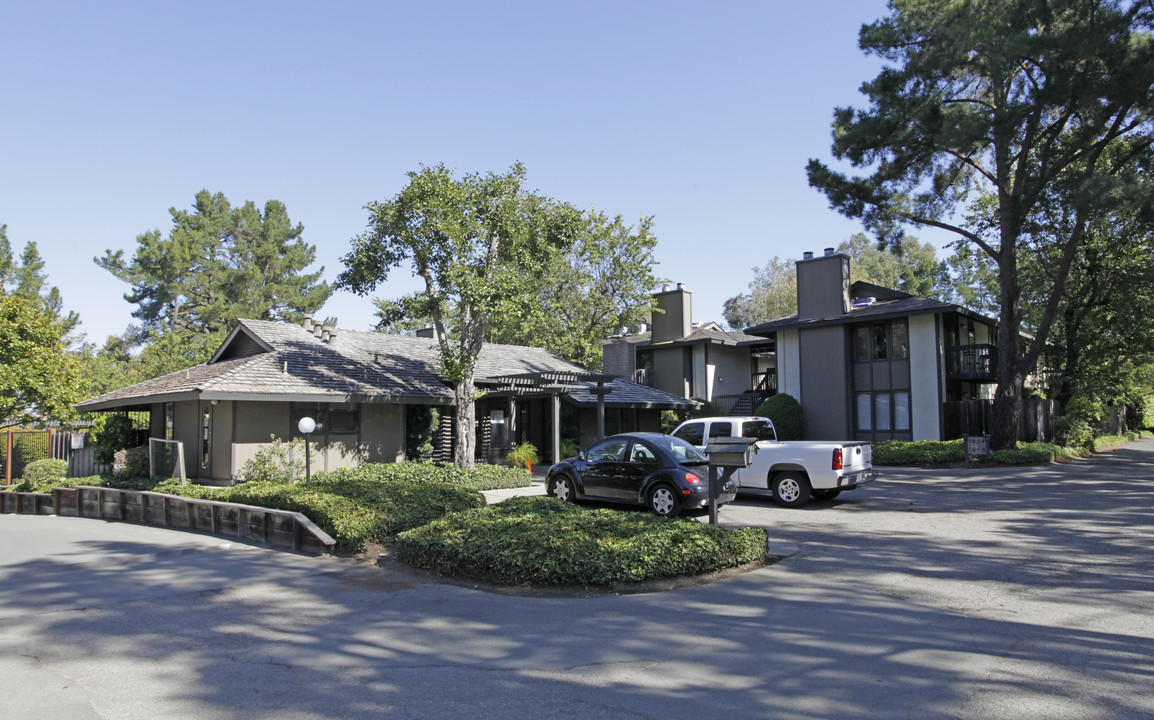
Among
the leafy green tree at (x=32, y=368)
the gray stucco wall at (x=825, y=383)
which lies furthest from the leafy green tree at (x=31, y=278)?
the gray stucco wall at (x=825, y=383)

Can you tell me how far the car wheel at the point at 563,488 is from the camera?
542 inches

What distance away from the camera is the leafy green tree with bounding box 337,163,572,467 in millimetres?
17734

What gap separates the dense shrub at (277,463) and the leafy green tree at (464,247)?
4.10 m

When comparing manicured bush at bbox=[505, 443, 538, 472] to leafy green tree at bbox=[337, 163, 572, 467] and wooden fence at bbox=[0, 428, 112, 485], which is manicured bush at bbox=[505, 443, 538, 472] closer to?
leafy green tree at bbox=[337, 163, 572, 467]

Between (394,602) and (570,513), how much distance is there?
3249 mm

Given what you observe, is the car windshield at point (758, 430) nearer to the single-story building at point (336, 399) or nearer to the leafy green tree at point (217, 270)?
the single-story building at point (336, 399)

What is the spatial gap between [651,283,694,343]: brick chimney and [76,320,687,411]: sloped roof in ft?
28.1

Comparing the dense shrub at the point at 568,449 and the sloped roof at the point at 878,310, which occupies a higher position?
the sloped roof at the point at 878,310

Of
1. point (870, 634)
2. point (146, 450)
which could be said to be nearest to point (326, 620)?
point (870, 634)

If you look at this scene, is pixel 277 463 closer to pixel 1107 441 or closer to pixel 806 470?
pixel 806 470

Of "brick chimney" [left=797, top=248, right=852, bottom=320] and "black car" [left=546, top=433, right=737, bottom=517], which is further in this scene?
"brick chimney" [left=797, top=248, right=852, bottom=320]

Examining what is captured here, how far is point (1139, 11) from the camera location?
19.6 m

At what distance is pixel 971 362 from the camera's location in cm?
2638

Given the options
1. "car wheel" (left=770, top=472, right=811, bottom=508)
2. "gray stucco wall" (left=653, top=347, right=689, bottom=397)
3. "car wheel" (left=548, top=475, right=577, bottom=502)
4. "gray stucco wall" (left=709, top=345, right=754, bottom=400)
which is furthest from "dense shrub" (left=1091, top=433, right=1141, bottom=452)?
"car wheel" (left=548, top=475, right=577, bottom=502)
